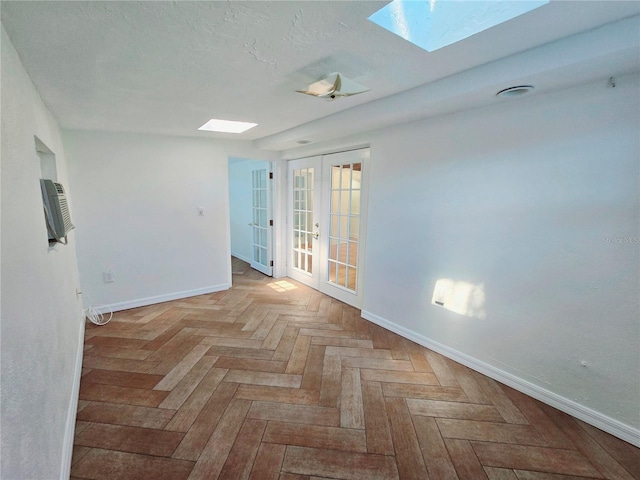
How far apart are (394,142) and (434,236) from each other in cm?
102

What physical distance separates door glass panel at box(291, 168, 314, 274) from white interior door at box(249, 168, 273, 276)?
479 mm

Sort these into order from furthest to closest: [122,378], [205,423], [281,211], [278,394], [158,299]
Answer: [281,211] → [158,299] → [122,378] → [278,394] → [205,423]

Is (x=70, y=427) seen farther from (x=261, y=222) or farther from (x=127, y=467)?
(x=261, y=222)

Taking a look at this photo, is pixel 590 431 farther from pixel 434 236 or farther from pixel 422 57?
pixel 422 57

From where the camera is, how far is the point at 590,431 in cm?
177

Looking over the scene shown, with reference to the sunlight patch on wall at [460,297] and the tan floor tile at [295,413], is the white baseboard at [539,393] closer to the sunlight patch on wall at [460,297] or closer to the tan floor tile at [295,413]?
the sunlight patch on wall at [460,297]

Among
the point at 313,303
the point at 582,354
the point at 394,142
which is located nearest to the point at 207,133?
the point at 394,142

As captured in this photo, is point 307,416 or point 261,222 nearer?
point 307,416

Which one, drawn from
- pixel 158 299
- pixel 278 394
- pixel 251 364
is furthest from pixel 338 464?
pixel 158 299

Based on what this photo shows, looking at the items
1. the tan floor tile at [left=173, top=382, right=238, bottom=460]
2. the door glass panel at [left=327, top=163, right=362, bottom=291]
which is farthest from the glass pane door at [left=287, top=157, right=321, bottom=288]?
the tan floor tile at [left=173, top=382, right=238, bottom=460]

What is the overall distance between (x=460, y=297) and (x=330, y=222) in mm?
1899

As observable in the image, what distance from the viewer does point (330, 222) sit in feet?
12.5

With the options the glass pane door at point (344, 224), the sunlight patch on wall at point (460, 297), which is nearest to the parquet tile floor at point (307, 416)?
the sunlight patch on wall at point (460, 297)

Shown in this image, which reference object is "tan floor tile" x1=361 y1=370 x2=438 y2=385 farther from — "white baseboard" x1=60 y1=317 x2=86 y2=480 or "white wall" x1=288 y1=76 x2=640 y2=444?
"white baseboard" x1=60 y1=317 x2=86 y2=480
